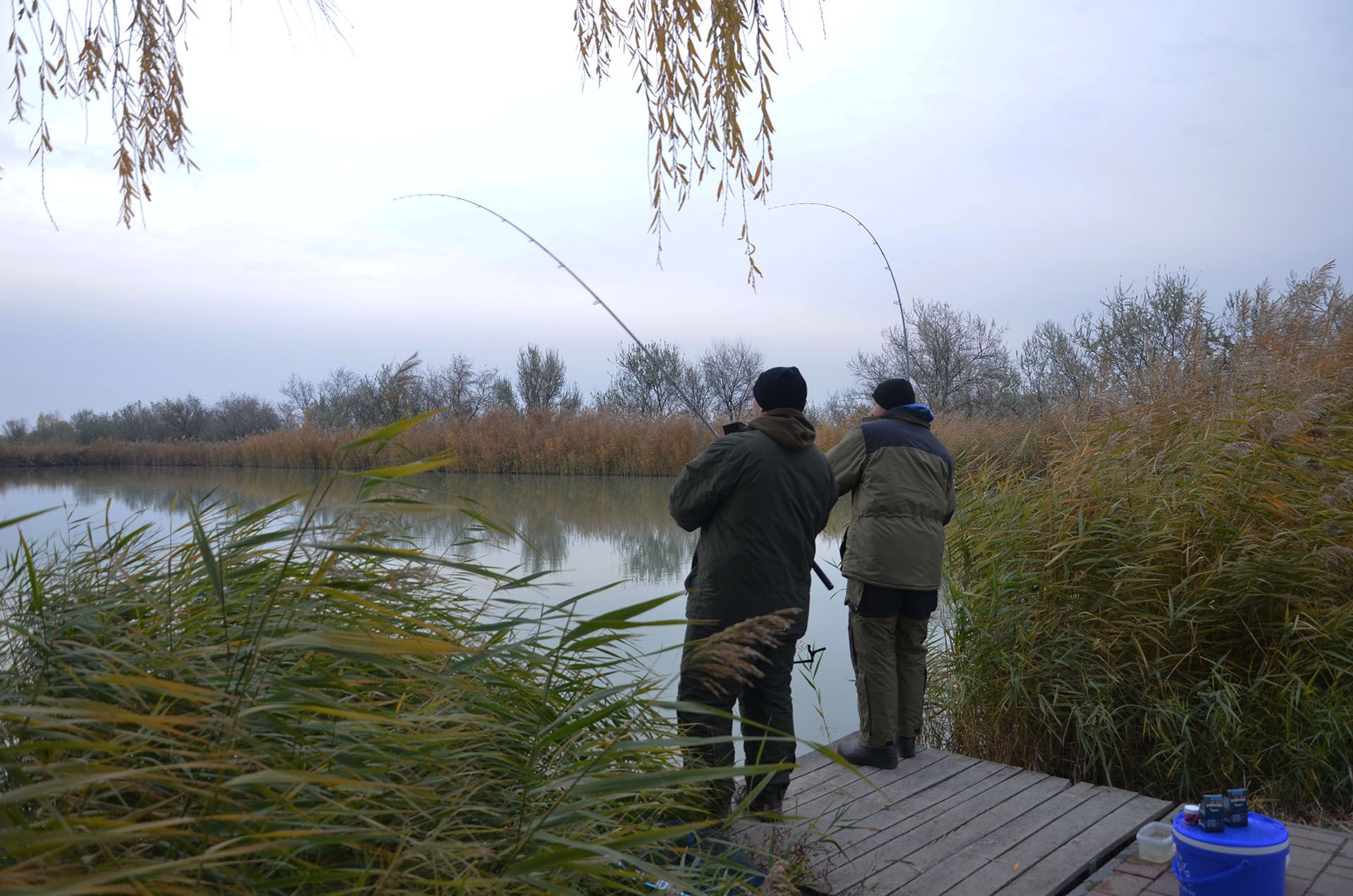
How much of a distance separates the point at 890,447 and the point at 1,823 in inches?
142

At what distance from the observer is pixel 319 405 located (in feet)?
12.4

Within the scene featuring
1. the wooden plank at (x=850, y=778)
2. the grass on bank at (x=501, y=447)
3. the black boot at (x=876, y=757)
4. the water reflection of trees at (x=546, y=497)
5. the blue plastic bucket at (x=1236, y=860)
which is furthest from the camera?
the grass on bank at (x=501, y=447)

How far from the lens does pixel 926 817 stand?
3.65 m

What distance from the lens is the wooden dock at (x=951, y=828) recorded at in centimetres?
309

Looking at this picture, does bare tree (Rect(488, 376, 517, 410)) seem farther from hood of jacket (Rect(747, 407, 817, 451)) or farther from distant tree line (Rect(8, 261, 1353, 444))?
hood of jacket (Rect(747, 407, 817, 451))

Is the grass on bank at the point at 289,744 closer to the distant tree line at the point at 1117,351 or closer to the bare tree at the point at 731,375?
the distant tree line at the point at 1117,351

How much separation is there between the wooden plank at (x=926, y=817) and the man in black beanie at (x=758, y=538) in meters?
0.39

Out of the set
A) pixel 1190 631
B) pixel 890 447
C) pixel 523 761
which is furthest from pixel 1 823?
pixel 1190 631

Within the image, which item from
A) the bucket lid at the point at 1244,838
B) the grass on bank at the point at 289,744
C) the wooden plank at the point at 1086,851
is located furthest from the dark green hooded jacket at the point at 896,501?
the grass on bank at the point at 289,744

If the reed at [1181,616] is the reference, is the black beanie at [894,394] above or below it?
above

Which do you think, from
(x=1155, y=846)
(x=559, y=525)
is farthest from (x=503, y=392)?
(x=1155, y=846)

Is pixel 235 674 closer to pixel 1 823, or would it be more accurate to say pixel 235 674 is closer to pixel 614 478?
pixel 1 823

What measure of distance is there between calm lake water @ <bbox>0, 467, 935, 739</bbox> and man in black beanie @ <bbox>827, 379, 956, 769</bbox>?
0.88 metres

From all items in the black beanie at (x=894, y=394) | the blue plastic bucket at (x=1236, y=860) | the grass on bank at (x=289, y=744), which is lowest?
the blue plastic bucket at (x=1236, y=860)
